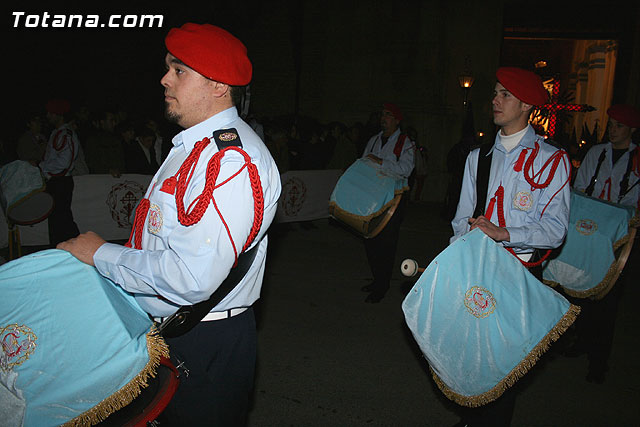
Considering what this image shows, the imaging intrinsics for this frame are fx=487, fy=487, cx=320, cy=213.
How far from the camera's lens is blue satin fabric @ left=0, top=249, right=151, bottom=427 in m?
1.38

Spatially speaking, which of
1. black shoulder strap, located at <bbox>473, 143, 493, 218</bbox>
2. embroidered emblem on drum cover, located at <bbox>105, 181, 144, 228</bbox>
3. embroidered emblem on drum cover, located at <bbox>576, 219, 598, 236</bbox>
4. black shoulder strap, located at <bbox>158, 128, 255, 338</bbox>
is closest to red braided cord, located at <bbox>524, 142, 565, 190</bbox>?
black shoulder strap, located at <bbox>473, 143, 493, 218</bbox>

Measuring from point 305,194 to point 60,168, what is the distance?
4309mm

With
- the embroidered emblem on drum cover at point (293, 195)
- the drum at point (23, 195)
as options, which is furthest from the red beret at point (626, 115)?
the drum at point (23, 195)

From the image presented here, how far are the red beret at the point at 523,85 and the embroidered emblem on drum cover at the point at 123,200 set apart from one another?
19.5 feet

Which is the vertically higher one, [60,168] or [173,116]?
[173,116]

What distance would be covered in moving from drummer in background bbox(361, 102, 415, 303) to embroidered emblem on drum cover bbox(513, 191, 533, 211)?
2.65 meters

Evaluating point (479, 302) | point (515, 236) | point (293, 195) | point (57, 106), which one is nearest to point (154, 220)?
point (479, 302)

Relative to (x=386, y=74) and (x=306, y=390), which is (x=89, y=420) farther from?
(x=386, y=74)

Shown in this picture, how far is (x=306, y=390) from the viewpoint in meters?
3.77

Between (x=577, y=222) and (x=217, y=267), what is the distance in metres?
3.14

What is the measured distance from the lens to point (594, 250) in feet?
11.9

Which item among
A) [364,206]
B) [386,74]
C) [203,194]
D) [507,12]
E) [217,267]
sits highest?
[507,12]

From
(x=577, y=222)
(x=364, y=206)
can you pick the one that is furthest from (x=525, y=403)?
(x=364, y=206)

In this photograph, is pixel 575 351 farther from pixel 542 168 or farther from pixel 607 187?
pixel 542 168
